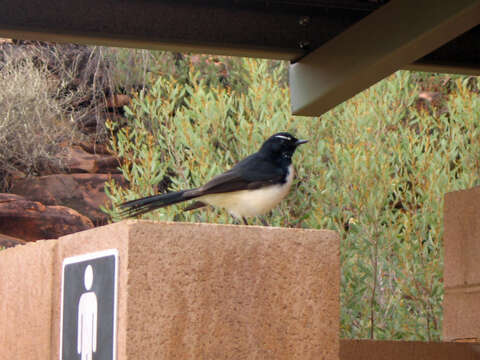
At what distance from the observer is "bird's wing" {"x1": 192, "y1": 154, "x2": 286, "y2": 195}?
3377mm

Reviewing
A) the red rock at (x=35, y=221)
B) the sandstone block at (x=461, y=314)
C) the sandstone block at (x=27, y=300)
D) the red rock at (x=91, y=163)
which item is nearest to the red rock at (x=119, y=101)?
the red rock at (x=91, y=163)

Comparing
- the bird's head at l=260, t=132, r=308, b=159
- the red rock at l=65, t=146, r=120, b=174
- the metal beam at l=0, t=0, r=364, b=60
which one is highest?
the red rock at l=65, t=146, r=120, b=174

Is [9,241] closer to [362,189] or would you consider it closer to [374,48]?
[362,189]

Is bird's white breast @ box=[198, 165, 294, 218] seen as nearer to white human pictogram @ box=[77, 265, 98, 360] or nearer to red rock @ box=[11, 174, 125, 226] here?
white human pictogram @ box=[77, 265, 98, 360]

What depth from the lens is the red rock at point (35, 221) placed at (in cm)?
1072

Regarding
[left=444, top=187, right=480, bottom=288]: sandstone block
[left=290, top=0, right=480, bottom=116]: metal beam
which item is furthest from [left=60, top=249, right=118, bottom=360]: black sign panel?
[left=444, top=187, right=480, bottom=288]: sandstone block

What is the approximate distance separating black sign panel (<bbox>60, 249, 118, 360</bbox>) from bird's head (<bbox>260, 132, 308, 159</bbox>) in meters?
1.56

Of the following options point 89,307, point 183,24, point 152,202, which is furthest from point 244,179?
point 89,307

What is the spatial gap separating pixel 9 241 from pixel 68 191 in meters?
1.59

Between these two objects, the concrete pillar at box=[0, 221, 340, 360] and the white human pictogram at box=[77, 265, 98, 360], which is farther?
the white human pictogram at box=[77, 265, 98, 360]

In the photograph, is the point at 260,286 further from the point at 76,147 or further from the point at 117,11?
the point at 76,147

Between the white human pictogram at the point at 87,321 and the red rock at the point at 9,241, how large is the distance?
26.9 feet

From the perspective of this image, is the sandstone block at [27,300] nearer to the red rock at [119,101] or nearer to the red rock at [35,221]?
the red rock at [35,221]

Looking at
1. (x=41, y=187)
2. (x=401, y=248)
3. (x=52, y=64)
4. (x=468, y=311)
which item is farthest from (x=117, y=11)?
(x=52, y=64)
